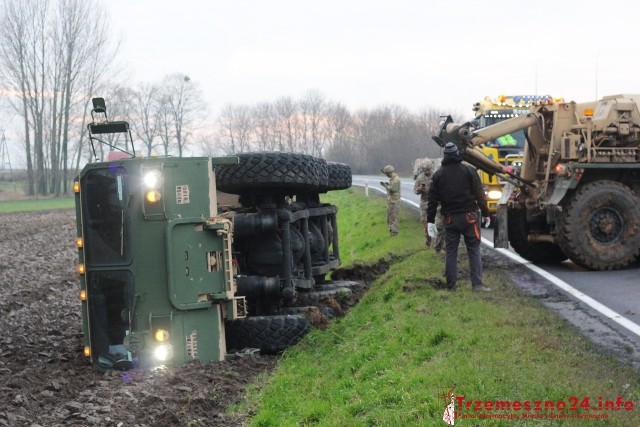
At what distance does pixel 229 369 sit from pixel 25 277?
983 cm

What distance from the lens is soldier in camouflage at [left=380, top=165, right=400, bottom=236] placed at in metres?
18.3

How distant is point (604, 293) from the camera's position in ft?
32.9

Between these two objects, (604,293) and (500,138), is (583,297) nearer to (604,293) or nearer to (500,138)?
(604,293)

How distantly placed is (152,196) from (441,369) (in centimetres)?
325

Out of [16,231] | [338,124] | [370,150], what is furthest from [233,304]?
[338,124]

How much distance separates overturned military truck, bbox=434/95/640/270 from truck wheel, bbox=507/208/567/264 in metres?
0.02

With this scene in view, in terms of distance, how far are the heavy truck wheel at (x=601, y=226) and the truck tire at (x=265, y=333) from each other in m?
4.92

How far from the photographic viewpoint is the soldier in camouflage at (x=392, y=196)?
18281 mm

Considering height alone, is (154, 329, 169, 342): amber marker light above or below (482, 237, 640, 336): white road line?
above

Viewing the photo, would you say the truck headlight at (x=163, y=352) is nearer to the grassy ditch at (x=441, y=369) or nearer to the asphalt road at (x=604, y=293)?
the grassy ditch at (x=441, y=369)

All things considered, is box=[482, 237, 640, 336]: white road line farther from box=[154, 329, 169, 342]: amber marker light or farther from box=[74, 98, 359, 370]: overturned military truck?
box=[154, 329, 169, 342]: amber marker light

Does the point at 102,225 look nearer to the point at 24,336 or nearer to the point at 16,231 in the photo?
the point at 24,336

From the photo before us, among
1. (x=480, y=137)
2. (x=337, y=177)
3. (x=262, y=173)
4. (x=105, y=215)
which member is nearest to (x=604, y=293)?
(x=480, y=137)

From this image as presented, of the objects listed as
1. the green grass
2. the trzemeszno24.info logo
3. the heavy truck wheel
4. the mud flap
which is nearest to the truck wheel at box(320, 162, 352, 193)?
the mud flap
